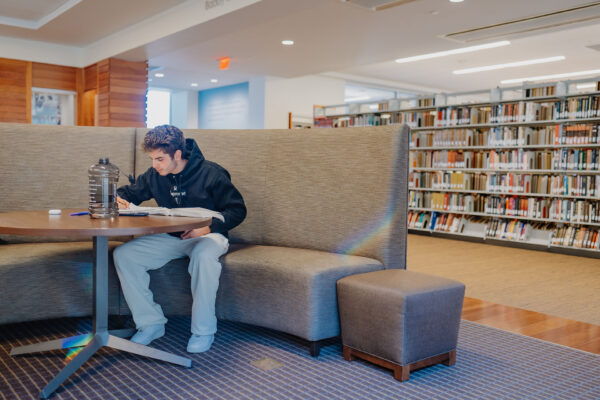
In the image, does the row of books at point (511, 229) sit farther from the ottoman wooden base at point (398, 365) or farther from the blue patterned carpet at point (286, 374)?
the ottoman wooden base at point (398, 365)

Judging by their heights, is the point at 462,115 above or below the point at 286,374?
above

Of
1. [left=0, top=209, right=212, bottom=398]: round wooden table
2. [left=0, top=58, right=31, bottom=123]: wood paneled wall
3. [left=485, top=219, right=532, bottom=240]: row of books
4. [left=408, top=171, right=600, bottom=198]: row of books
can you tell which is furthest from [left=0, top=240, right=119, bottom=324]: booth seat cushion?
[left=0, top=58, right=31, bottom=123]: wood paneled wall

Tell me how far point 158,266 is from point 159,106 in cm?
1194

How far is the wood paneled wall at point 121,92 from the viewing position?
320 inches

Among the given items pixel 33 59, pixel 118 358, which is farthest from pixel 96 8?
pixel 118 358

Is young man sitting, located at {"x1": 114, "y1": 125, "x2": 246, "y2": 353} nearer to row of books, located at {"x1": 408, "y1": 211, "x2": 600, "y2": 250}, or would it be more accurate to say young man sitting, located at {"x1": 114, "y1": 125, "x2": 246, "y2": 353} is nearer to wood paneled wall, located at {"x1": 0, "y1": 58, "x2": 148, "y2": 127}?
row of books, located at {"x1": 408, "y1": 211, "x2": 600, "y2": 250}

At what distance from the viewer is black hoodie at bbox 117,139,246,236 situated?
2646 millimetres

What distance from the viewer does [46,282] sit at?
8.52 feet

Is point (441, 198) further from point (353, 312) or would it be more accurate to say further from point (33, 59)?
point (33, 59)

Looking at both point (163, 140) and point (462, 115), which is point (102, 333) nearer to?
point (163, 140)

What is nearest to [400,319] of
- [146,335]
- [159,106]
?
[146,335]

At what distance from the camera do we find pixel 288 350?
2.53 m

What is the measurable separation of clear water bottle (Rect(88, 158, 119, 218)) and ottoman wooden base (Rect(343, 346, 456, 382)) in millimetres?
1233

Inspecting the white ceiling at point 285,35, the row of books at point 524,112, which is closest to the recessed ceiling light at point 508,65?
the white ceiling at point 285,35
